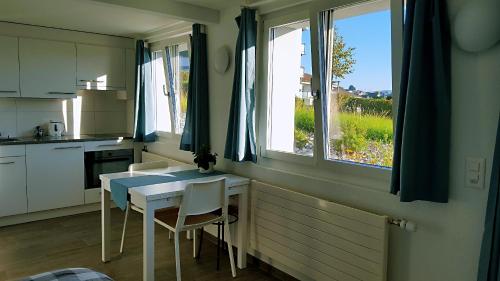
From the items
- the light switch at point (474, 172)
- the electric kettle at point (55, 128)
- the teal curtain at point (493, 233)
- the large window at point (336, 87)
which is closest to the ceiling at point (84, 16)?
the large window at point (336, 87)

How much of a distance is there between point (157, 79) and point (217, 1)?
183 centimetres

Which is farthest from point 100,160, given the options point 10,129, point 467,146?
point 467,146

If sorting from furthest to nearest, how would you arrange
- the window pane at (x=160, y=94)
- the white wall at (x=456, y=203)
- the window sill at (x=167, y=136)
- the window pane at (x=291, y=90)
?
the window pane at (x=160, y=94), the window sill at (x=167, y=136), the window pane at (x=291, y=90), the white wall at (x=456, y=203)

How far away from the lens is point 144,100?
15.2 feet

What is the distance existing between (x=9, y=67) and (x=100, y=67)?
100 cm

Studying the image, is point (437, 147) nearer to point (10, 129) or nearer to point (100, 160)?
point (100, 160)

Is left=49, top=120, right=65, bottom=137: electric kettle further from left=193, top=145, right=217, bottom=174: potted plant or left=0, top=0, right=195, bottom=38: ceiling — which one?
left=193, top=145, right=217, bottom=174: potted plant

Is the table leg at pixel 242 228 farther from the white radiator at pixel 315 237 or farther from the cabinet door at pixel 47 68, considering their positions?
the cabinet door at pixel 47 68

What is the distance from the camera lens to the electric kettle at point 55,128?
4.60m

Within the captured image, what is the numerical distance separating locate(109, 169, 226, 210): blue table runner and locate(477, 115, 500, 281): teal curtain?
83.8 inches

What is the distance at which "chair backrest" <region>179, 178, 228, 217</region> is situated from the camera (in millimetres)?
2668

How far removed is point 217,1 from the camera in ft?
10.7

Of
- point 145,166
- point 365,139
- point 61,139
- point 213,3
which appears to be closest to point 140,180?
point 145,166

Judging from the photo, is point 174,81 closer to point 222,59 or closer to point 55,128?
point 222,59
